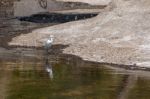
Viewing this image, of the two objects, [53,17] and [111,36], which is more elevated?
[53,17]

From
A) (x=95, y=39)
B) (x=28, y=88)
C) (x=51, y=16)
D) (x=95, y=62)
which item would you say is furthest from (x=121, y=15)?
(x=28, y=88)

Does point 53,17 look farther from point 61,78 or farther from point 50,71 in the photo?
→ point 61,78

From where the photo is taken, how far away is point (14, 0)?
80.2 m

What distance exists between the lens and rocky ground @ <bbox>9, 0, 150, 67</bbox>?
35.2 meters

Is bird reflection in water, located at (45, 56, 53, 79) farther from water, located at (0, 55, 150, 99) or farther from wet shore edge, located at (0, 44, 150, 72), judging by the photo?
wet shore edge, located at (0, 44, 150, 72)

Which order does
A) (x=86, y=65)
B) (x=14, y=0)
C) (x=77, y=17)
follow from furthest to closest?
(x=14, y=0) < (x=77, y=17) < (x=86, y=65)

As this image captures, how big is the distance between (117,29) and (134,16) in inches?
105

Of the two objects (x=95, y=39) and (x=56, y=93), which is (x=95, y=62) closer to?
(x=95, y=39)

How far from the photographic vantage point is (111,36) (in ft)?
133

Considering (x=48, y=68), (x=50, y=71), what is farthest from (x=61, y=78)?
(x=48, y=68)

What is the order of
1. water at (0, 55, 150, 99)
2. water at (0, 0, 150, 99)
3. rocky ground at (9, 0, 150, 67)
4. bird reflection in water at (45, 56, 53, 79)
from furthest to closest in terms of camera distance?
rocky ground at (9, 0, 150, 67), bird reflection in water at (45, 56, 53, 79), water at (0, 0, 150, 99), water at (0, 55, 150, 99)

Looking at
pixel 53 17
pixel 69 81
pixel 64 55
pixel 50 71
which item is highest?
pixel 53 17

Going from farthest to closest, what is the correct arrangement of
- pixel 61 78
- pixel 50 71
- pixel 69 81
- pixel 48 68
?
pixel 48 68 < pixel 50 71 < pixel 61 78 < pixel 69 81

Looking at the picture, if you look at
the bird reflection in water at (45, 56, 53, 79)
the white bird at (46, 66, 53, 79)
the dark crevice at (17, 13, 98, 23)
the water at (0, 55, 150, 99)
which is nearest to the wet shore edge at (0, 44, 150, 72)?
the water at (0, 55, 150, 99)
